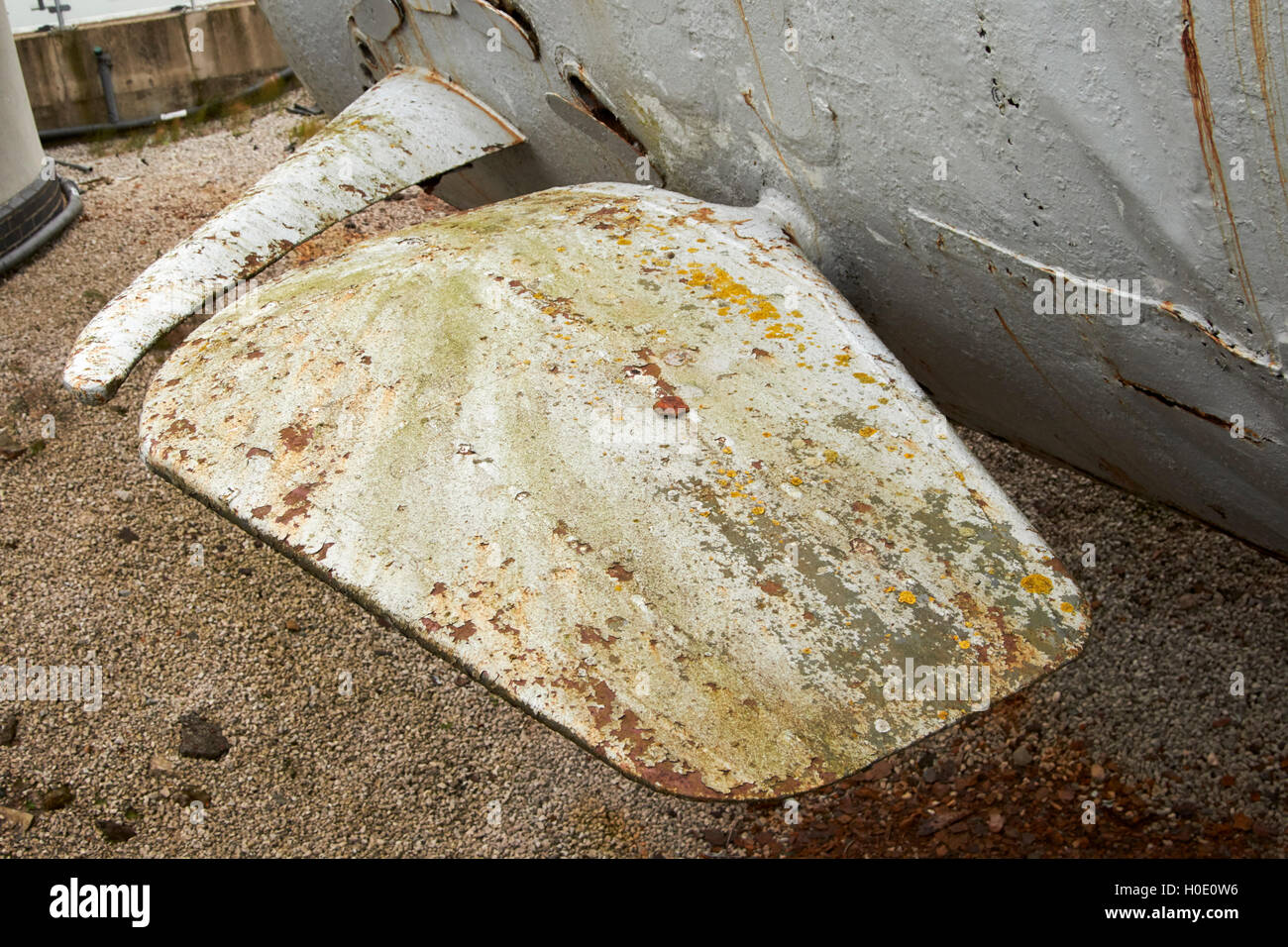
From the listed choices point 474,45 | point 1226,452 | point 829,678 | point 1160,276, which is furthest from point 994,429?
point 474,45

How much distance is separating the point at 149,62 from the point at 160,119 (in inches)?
13.5

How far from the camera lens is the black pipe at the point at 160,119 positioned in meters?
6.31

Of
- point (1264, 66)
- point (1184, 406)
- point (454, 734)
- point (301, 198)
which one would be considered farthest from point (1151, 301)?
point (454, 734)

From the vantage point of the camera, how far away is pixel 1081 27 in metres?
1.26

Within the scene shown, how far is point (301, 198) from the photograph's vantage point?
2084 mm

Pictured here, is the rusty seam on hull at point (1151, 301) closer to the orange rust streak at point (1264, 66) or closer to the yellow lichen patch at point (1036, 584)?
the orange rust streak at point (1264, 66)

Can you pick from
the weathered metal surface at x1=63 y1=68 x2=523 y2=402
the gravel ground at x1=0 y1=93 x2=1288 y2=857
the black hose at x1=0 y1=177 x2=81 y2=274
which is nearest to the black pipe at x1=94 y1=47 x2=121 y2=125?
the black hose at x1=0 y1=177 x2=81 y2=274

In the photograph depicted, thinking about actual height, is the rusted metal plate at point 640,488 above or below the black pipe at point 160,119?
below

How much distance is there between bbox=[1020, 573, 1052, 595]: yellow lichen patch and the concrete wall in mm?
6601

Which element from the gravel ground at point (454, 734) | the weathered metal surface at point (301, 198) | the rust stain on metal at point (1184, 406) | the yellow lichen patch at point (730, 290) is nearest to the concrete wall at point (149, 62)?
the gravel ground at point (454, 734)

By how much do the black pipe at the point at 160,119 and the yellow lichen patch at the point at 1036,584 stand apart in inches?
228

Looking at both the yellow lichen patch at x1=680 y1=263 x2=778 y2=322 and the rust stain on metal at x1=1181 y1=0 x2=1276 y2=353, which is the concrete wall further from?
the rust stain on metal at x1=1181 y1=0 x2=1276 y2=353

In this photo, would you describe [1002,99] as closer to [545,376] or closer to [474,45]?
[545,376]
